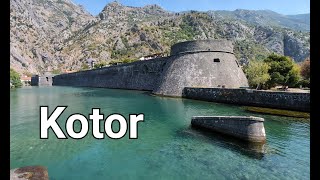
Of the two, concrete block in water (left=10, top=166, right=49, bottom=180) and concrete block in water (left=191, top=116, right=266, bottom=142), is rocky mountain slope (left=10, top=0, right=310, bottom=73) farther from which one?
concrete block in water (left=10, top=166, right=49, bottom=180)

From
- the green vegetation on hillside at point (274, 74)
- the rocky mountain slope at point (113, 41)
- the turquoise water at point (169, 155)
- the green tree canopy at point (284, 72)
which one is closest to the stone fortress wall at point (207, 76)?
the green vegetation on hillside at point (274, 74)

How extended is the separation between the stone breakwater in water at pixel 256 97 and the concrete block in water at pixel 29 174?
877 inches

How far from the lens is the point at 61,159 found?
1233cm

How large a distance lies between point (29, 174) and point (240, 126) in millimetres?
11143

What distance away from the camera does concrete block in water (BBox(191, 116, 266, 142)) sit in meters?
14.5

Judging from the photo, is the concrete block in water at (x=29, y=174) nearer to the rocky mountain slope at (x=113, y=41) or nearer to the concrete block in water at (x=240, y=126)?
the concrete block in water at (x=240, y=126)

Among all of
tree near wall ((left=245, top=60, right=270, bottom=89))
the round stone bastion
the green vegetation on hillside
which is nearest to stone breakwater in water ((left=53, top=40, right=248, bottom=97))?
the round stone bastion

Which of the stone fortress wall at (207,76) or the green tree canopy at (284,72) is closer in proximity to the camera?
the stone fortress wall at (207,76)

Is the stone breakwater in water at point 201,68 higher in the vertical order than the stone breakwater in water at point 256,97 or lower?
higher

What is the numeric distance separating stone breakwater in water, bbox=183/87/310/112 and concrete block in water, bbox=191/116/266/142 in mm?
11361

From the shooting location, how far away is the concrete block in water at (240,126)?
47.6 ft

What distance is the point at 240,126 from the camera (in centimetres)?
1507

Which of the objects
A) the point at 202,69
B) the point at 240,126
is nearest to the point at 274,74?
the point at 202,69
